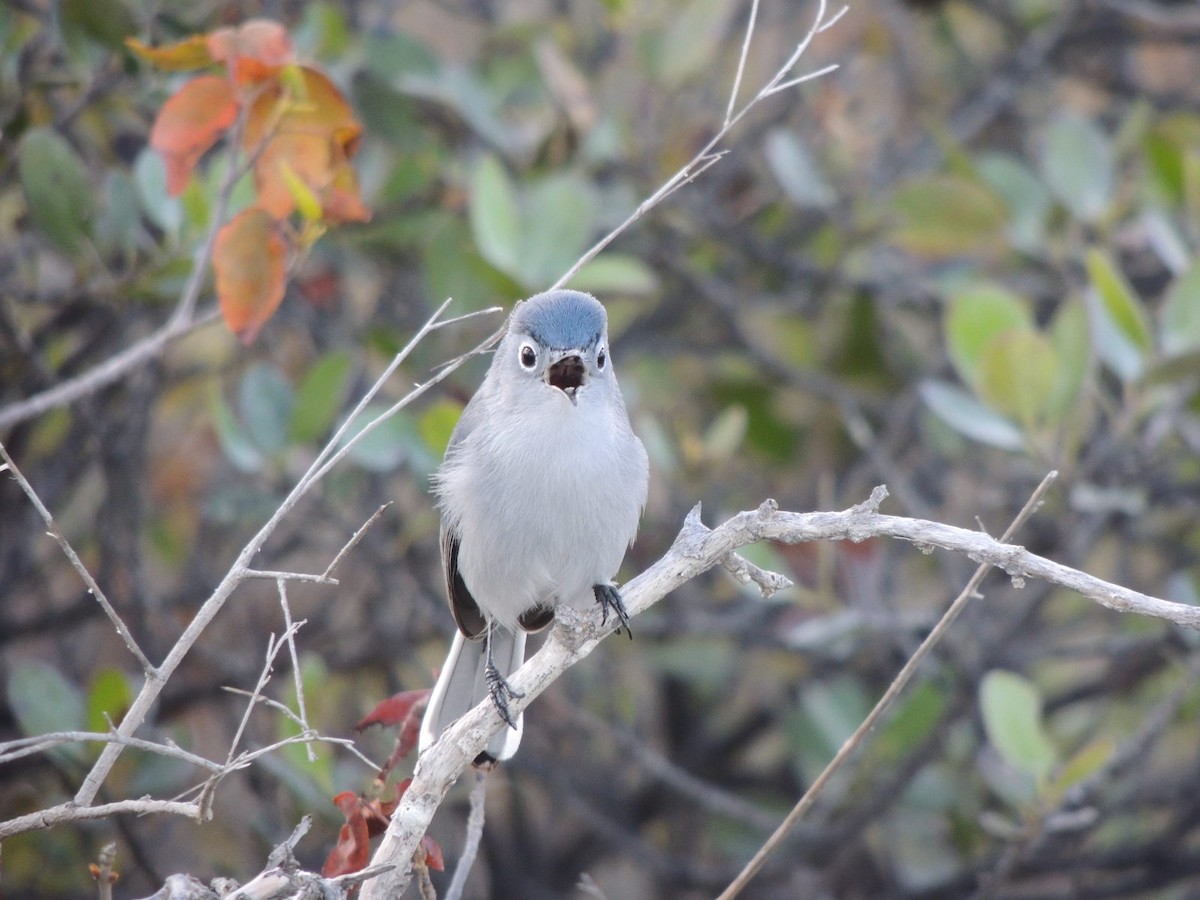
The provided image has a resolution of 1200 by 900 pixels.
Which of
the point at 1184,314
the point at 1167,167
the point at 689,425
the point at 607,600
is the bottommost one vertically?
the point at 689,425

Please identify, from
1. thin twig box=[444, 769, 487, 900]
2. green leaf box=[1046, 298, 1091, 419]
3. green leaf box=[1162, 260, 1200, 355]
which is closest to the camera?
thin twig box=[444, 769, 487, 900]

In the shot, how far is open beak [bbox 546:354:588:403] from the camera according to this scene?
3.03m

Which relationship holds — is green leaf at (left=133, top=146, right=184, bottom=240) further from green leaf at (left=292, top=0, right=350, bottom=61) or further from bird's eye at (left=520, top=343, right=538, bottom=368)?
bird's eye at (left=520, top=343, right=538, bottom=368)

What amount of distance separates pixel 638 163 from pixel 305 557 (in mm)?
2142

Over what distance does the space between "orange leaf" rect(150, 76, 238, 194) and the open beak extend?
0.94 metres

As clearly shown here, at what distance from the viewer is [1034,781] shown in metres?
3.43

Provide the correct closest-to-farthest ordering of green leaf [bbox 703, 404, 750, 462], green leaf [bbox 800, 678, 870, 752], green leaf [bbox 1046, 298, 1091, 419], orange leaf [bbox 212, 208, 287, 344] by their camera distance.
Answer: orange leaf [bbox 212, 208, 287, 344], green leaf [bbox 1046, 298, 1091, 419], green leaf [bbox 703, 404, 750, 462], green leaf [bbox 800, 678, 870, 752]

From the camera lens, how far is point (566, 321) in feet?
10.0

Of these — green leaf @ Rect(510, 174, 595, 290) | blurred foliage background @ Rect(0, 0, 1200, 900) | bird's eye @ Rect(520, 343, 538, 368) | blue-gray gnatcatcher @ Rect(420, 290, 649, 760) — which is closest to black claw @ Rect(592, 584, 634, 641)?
blue-gray gnatcatcher @ Rect(420, 290, 649, 760)

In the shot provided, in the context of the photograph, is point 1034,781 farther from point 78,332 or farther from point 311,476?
point 78,332

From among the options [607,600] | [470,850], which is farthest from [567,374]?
[470,850]

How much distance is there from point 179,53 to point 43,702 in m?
1.67

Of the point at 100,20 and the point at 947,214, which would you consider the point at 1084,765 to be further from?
the point at 100,20

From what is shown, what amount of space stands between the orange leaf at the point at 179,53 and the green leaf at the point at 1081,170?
2932 mm
